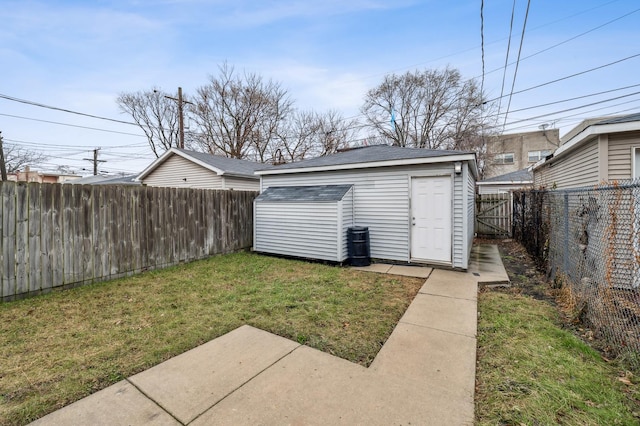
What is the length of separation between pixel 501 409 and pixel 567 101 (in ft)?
70.9

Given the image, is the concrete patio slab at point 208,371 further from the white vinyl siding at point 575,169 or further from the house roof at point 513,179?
the house roof at point 513,179

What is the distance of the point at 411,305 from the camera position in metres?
4.29

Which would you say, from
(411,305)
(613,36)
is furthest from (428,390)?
(613,36)

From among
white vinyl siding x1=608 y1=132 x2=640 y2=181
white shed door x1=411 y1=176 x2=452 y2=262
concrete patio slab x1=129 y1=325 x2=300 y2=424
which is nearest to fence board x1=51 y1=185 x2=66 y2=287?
concrete patio slab x1=129 y1=325 x2=300 y2=424

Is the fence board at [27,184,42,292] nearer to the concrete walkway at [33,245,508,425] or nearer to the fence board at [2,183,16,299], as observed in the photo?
the fence board at [2,183,16,299]

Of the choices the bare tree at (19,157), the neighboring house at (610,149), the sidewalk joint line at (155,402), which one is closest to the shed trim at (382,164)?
the neighboring house at (610,149)

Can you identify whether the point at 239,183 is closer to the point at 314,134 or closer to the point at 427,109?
the point at 314,134

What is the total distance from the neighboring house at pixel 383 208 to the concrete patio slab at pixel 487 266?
426 millimetres

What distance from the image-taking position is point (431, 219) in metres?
6.65

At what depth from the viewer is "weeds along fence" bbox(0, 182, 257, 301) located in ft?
14.7

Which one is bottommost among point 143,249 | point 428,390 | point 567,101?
point 428,390

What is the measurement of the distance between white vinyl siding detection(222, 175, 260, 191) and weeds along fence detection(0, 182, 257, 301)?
3955 mm

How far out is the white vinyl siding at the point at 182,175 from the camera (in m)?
12.3

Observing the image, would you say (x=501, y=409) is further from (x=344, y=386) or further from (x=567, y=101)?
(x=567, y=101)
